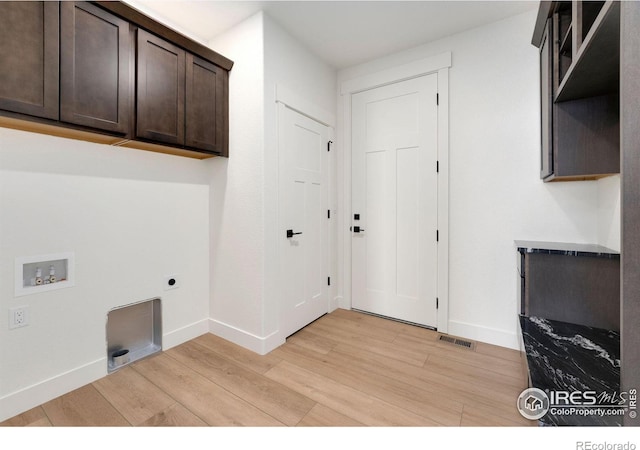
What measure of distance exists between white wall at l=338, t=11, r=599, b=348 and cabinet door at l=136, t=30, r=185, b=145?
2.19m

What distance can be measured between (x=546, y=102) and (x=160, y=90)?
2.70m

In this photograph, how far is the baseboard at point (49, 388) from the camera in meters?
1.58

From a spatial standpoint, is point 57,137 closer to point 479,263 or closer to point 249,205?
point 249,205

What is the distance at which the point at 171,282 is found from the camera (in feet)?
7.86

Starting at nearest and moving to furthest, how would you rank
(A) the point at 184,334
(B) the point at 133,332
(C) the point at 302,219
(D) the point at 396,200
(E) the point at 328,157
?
(B) the point at 133,332 < (A) the point at 184,334 < (C) the point at 302,219 < (D) the point at 396,200 < (E) the point at 328,157

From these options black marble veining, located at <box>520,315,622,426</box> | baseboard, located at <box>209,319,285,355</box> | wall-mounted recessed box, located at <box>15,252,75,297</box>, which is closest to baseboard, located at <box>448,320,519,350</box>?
black marble veining, located at <box>520,315,622,426</box>

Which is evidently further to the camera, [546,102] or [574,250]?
[546,102]

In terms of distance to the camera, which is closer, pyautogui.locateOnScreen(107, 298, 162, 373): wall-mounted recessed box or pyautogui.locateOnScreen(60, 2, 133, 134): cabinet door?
pyautogui.locateOnScreen(60, 2, 133, 134): cabinet door

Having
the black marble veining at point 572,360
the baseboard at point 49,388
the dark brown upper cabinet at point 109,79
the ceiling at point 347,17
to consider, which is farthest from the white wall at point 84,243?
the black marble veining at point 572,360

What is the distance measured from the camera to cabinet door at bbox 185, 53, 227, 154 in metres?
2.19

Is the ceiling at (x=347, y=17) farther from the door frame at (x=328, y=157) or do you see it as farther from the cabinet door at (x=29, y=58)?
the cabinet door at (x=29, y=58)

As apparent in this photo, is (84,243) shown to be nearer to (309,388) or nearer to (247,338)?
(247,338)

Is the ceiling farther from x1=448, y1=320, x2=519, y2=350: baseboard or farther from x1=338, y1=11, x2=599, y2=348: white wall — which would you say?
x1=448, y1=320, x2=519, y2=350: baseboard

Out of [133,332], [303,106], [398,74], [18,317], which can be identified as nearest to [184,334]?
[133,332]
